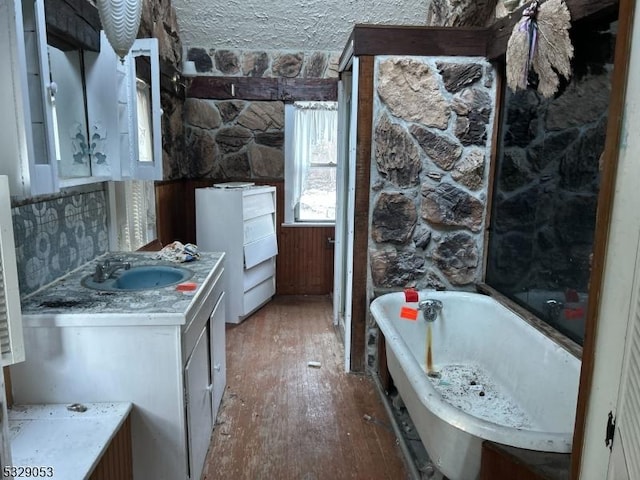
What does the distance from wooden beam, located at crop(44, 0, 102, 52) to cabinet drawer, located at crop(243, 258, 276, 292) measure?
7.00 feet

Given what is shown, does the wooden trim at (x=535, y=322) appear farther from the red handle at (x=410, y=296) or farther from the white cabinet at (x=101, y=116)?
the white cabinet at (x=101, y=116)

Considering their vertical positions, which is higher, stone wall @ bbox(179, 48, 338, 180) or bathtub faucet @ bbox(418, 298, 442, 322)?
stone wall @ bbox(179, 48, 338, 180)

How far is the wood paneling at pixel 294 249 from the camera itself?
4.48 meters

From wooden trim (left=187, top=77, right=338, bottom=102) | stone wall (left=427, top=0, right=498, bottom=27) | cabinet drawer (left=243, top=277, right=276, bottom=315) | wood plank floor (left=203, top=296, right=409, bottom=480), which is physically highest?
stone wall (left=427, top=0, right=498, bottom=27)

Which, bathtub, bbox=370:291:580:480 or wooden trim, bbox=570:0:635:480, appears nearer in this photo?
wooden trim, bbox=570:0:635:480

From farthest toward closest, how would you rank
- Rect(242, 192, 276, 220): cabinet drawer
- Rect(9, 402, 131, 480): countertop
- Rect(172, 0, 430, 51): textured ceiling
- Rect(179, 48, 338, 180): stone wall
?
Rect(179, 48, 338, 180): stone wall < Rect(242, 192, 276, 220): cabinet drawer < Rect(172, 0, 430, 51): textured ceiling < Rect(9, 402, 131, 480): countertop

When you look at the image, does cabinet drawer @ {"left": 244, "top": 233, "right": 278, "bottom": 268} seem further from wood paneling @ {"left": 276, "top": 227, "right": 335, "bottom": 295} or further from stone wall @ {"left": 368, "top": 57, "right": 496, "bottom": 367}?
stone wall @ {"left": 368, "top": 57, "right": 496, "bottom": 367}

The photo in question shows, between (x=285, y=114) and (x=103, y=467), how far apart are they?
355 cm

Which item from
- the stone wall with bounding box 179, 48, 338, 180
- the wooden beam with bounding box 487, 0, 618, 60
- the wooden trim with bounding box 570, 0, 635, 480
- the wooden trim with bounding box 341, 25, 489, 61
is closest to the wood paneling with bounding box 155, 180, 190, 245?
the stone wall with bounding box 179, 48, 338, 180

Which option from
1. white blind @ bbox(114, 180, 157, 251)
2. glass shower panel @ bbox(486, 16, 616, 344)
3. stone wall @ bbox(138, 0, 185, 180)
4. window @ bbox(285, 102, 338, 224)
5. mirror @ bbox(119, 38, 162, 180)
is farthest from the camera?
window @ bbox(285, 102, 338, 224)

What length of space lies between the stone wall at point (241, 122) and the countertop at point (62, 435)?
9.56 ft

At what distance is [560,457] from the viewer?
1418mm

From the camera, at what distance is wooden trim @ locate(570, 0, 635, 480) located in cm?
72

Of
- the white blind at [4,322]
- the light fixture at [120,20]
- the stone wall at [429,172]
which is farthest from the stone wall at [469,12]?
the white blind at [4,322]
